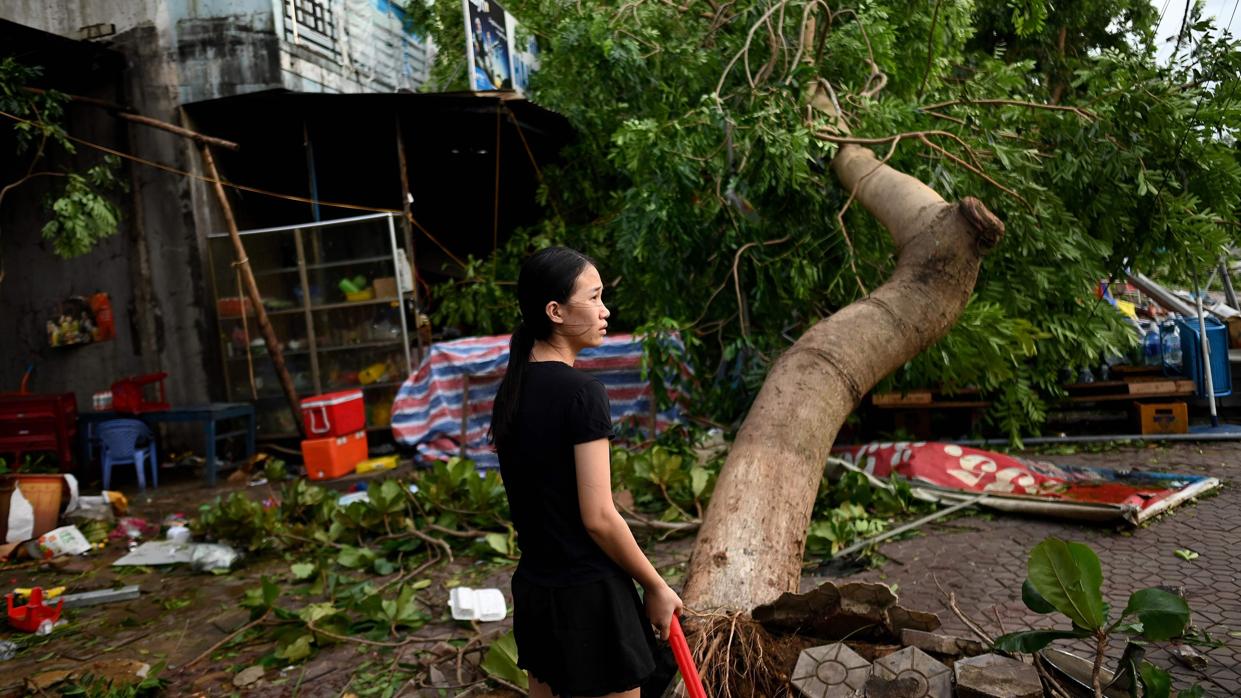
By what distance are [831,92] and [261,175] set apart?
7227 mm

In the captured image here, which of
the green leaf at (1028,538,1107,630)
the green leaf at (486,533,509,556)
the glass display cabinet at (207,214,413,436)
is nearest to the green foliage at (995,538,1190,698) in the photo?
the green leaf at (1028,538,1107,630)

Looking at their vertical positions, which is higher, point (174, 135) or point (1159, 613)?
point (174, 135)

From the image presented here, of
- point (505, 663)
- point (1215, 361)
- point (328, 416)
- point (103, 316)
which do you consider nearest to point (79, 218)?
point (103, 316)

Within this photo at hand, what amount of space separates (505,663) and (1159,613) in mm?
1971

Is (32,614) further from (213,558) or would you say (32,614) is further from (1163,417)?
(1163,417)

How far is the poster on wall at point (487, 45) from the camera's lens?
913 centimetres

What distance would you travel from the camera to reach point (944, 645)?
8.12ft

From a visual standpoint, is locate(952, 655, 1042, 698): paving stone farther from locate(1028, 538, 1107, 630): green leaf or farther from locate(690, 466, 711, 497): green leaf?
locate(690, 466, 711, 497): green leaf

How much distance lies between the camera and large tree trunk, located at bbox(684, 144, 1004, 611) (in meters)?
2.91

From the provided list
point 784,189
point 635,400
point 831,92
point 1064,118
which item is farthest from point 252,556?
point 1064,118

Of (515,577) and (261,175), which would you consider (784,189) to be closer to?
(515,577)

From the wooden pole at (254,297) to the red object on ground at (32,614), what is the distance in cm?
407

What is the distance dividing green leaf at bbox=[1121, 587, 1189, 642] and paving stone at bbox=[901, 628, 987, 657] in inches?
19.6

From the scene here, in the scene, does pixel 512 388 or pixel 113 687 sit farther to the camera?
pixel 113 687
